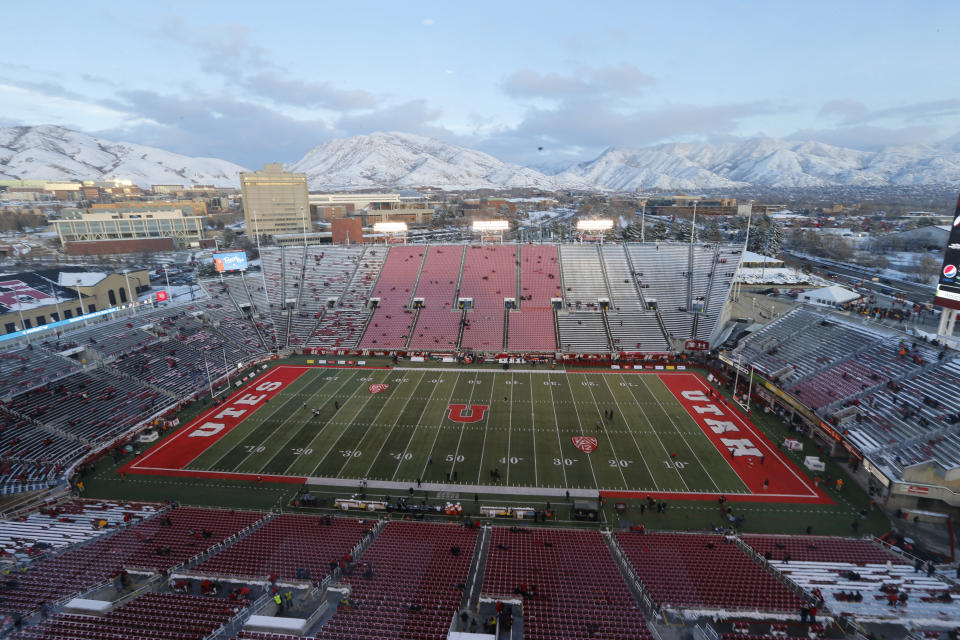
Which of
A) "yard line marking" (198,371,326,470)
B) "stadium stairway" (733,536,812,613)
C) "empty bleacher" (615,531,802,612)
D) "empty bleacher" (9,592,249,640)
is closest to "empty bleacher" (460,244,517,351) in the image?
"yard line marking" (198,371,326,470)

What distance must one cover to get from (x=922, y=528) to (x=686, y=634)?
49.2 feet

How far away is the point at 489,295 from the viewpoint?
167 feet

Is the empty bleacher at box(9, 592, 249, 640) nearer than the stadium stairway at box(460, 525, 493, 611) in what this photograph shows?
Yes

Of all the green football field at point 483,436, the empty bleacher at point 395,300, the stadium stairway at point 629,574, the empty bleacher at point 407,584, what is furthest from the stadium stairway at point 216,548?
the empty bleacher at point 395,300

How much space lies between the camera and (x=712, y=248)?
5350 centimetres

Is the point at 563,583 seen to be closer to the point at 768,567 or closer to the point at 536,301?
the point at 768,567

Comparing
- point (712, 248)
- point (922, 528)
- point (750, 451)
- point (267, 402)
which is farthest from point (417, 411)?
point (712, 248)

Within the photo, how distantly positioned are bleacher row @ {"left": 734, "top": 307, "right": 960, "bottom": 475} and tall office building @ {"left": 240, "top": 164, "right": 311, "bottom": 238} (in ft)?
365

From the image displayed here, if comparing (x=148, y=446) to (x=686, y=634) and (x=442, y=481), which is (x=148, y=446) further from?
(x=686, y=634)

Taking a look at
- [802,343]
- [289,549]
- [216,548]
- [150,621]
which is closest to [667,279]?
[802,343]

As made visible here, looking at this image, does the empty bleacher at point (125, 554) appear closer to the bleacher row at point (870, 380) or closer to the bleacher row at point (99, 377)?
the bleacher row at point (99, 377)

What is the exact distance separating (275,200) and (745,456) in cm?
12115

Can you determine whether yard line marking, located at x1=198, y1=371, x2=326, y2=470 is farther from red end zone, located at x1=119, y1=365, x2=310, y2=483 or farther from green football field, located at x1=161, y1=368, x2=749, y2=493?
red end zone, located at x1=119, y1=365, x2=310, y2=483

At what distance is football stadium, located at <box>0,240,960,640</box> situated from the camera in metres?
13.4
